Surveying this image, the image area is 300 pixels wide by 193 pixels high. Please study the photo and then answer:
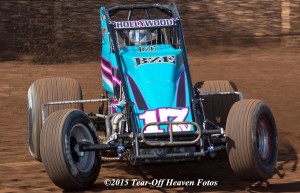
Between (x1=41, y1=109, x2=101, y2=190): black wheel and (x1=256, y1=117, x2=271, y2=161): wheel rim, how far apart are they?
4.66ft

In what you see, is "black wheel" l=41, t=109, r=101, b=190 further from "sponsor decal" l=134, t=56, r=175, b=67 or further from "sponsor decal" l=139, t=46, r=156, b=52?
"sponsor decal" l=139, t=46, r=156, b=52

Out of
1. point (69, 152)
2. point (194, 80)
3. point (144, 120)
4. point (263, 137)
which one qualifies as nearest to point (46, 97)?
point (144, 120)

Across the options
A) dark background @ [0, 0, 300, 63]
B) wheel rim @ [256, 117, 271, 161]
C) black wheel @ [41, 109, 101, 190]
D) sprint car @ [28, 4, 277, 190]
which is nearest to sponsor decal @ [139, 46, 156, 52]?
sprint car @ [28, 4, 277, 190]

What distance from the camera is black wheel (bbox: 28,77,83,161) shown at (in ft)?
26.8

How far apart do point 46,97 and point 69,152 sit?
60.2 inches

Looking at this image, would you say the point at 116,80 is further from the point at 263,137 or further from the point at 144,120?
the point at 263,137

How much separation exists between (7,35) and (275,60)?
16.3ft

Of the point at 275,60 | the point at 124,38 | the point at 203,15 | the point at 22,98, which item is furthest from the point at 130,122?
the point at 203,15

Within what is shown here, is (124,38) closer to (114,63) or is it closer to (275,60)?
(114,63)

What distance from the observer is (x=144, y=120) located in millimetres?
7336

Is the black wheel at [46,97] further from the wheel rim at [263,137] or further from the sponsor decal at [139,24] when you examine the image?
the wheel rim at [263,137]

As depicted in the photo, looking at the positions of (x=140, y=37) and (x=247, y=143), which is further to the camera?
(x=140, y=37)

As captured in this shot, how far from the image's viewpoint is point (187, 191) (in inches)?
283

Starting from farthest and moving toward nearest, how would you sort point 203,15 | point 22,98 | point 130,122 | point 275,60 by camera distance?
point 203,15
point 275,60
point 22,98
point 130,122
